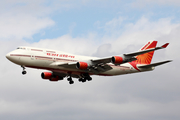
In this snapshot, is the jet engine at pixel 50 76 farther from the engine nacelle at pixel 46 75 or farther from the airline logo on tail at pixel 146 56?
the airline logo on tail at pixel 146 56

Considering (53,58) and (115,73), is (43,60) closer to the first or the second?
(53,58)

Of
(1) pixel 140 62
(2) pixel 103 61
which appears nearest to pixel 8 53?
(2) pixel 103 61

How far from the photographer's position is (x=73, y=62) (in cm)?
6375

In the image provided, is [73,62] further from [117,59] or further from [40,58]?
[117,59]

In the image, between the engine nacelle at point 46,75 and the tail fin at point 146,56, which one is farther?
the tail fin at point 146,56

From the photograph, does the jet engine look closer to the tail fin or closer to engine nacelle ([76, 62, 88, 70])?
engine nacelle ([76, 62, 88, 70])

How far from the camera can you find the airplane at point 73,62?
6131cm

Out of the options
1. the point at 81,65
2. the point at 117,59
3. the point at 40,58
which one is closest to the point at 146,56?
the point at 117,59

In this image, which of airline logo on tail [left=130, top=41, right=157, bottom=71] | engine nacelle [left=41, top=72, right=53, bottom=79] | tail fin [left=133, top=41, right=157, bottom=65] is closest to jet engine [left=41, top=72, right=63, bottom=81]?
engine nacelle [left=41, top=72, right=53, bottom=79]

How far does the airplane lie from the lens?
61312 mm

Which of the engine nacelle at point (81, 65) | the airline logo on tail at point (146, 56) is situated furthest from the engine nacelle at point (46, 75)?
the airline logo on tail at point (146, 56)

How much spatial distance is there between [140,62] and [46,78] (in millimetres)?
20251

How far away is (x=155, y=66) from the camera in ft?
223

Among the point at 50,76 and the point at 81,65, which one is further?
the point at 50,76
